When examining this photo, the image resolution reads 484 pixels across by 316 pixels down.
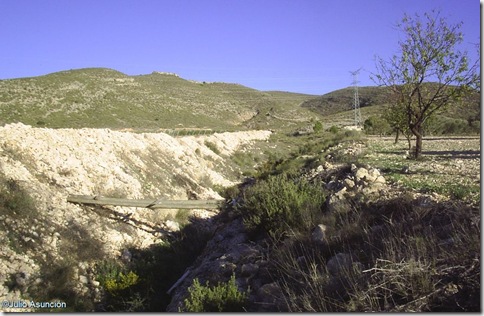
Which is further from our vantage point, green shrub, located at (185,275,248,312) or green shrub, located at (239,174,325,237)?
green shrub, located at (239,174,325,237)

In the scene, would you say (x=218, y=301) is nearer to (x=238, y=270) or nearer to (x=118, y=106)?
(x=238, y=270)

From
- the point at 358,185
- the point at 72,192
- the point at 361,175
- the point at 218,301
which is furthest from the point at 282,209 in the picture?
the point at 72,192

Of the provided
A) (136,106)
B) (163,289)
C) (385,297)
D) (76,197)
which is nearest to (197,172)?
(76,197)

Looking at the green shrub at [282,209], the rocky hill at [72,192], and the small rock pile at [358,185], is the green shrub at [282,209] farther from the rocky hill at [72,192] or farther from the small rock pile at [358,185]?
the rocky hill at [72,192]

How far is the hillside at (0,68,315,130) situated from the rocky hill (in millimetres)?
23589

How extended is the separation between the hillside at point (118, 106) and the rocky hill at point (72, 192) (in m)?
23.6

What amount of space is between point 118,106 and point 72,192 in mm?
41216

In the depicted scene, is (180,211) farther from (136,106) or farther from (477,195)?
(136,106)

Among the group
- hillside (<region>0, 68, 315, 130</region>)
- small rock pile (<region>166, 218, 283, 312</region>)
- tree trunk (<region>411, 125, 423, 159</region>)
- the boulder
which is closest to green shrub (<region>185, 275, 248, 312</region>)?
small rock pile (<region>166, 218, 283, 312</region>)

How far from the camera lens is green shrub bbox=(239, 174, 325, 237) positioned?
7180 millimetres

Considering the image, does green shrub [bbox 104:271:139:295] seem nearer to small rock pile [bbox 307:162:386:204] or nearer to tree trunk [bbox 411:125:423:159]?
small rock pile [bbox 307:162:386:204]

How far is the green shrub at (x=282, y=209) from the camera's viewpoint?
7180 millimetres

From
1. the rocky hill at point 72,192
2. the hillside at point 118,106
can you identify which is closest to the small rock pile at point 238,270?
the rocky hill at point 72,192

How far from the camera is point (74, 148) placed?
12.3 m
